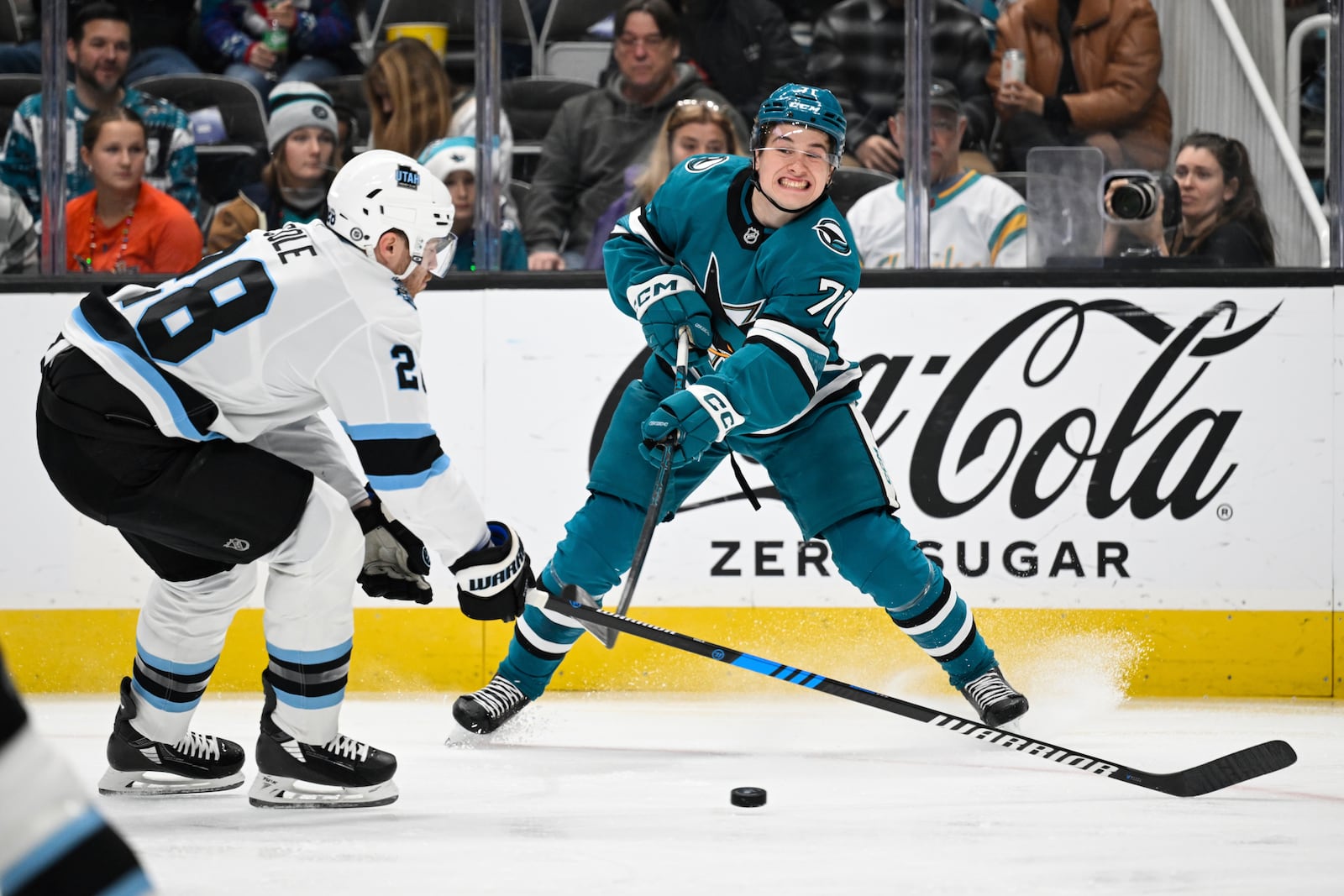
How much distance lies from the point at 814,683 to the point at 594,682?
4.39 ft

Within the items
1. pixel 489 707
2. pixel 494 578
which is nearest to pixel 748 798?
pixel 494 578

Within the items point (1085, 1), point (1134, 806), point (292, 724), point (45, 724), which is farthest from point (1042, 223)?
point (45, 724)

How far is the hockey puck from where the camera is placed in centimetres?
257

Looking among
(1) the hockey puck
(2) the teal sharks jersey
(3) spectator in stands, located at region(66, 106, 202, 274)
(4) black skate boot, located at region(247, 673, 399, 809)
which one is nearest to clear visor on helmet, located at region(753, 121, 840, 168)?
(2) the teal sharks jersey

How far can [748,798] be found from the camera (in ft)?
8.44

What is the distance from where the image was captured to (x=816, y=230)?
2975mm

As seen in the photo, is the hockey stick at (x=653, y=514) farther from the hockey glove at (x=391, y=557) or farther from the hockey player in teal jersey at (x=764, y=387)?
the hockey glove at (x=391, y=557)

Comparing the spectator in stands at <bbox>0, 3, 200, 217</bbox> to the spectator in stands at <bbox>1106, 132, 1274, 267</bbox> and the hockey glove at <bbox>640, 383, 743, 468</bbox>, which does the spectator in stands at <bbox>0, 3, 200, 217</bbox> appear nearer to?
the hockey glove at <bbox>640, 383, 743, 468</bbox>

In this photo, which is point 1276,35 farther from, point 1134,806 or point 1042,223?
point 1134,806

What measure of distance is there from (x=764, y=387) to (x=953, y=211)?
1.27 meters

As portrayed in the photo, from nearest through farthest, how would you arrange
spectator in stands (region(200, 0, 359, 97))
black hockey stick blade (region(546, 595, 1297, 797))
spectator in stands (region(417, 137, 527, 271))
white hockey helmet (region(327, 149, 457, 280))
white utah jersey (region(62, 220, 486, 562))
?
white utah jersey (region(62, 220, 486, 562)), white hockey helmet (region(327, 149, 457, 280)), black hockey stick blade (region(546, 595, 1297, 797)), spectator in stands (region(417, 137, 527, 271)), spectator in stands (region(200, 0, 359, 97))

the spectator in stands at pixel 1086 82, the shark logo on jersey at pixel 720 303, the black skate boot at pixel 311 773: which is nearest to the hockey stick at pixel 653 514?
the shark logo on jersey at pixel 720 303

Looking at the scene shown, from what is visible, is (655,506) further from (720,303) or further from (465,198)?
(465,198)

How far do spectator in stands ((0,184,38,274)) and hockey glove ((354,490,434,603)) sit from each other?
1843 millimetres
